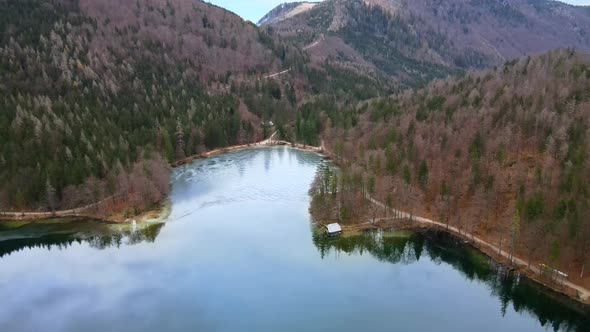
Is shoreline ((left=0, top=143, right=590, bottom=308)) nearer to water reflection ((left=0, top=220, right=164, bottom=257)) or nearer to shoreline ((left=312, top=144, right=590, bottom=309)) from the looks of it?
shoreline ((left=312, top=144, right=590, bottom=309))

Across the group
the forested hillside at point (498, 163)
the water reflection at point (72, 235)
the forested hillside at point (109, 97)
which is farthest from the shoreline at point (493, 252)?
the forested hillside at point (109, 97)

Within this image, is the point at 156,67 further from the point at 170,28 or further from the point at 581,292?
the point at 581,292

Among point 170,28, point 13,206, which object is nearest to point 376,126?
point 13,206

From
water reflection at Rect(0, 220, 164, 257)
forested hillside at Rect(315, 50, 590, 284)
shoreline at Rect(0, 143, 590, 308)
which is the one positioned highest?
forested hillside at Rect(315, 50, 590, 284)

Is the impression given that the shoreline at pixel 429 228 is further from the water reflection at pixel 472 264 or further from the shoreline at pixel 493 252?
the water reflection at pixel 472 264

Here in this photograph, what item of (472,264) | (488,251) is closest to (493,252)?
(488,251)

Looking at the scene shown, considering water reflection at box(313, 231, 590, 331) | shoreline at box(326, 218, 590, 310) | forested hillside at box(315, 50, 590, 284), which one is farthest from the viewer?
forested hillside at box(315, 50, 590, 284)

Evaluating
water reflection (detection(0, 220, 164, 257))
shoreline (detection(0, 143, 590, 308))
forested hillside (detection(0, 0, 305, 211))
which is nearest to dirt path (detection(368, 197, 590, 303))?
shoreline (detection(0, 143, 590, 308))
